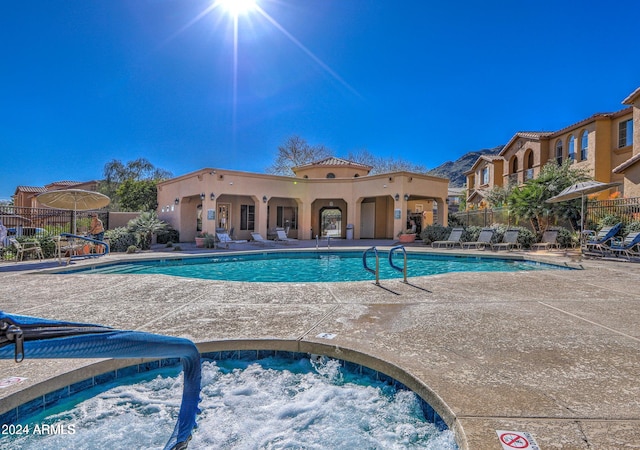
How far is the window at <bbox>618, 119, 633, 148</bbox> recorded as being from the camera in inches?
795

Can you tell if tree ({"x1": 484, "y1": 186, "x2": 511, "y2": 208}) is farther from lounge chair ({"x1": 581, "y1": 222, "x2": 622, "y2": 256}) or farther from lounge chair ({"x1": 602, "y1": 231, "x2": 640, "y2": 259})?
lounge chair ({"x1": 602, "y1": 231, "x2": 640, "y2": 259})

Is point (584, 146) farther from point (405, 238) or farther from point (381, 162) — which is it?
point (381, 162)

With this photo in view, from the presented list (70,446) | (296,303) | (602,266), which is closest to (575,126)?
(602,266)

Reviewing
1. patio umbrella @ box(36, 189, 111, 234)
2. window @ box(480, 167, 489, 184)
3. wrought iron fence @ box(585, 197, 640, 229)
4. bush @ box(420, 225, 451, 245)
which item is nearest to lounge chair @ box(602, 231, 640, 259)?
wrought iron fence @ box(585, 197, 640, 229)

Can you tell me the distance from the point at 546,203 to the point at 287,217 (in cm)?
1590

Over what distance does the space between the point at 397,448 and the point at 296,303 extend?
310cm

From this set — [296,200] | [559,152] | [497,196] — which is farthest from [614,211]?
[296,200]

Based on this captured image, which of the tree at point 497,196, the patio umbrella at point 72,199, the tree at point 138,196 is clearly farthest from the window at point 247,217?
the tree at point 497,196

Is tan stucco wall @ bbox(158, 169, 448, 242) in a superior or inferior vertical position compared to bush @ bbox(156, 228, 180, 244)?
superior

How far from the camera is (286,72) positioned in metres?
18.4

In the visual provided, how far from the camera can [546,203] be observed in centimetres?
1648

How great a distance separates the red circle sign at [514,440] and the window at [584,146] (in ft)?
90.4

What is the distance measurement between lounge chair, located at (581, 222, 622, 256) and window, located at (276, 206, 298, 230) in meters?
16.8

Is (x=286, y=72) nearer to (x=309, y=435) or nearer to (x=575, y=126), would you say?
(x=309, y=435)
